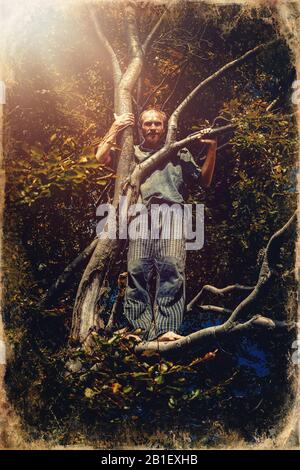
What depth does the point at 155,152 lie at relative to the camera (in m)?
5.55

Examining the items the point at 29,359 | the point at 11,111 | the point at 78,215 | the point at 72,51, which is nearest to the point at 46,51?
the point at 72,51

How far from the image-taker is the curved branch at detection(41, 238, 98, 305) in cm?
537

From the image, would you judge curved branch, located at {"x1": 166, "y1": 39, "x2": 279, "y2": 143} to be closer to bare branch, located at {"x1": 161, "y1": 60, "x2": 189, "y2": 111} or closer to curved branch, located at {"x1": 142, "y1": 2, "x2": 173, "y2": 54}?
bare branch, located at {"x1": 161, "y1": 60, "x2": 189, "y2": 111}

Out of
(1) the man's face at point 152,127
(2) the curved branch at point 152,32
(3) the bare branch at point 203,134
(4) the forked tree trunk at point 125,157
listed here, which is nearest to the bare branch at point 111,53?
(4) the forked tree trunk at point 125,157

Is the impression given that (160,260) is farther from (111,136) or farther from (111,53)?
(111,53)

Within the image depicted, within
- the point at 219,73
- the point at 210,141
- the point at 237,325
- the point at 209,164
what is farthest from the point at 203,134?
the point at 237,325

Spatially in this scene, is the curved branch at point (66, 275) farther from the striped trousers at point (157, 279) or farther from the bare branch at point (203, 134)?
the bare branch at point (203, 134)

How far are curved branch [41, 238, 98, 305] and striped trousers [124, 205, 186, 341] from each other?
32 cm

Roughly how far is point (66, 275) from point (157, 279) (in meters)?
0.70

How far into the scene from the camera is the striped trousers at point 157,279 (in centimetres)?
526

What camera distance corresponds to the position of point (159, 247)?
5.39 meters

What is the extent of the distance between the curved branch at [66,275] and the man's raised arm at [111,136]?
65 cm
